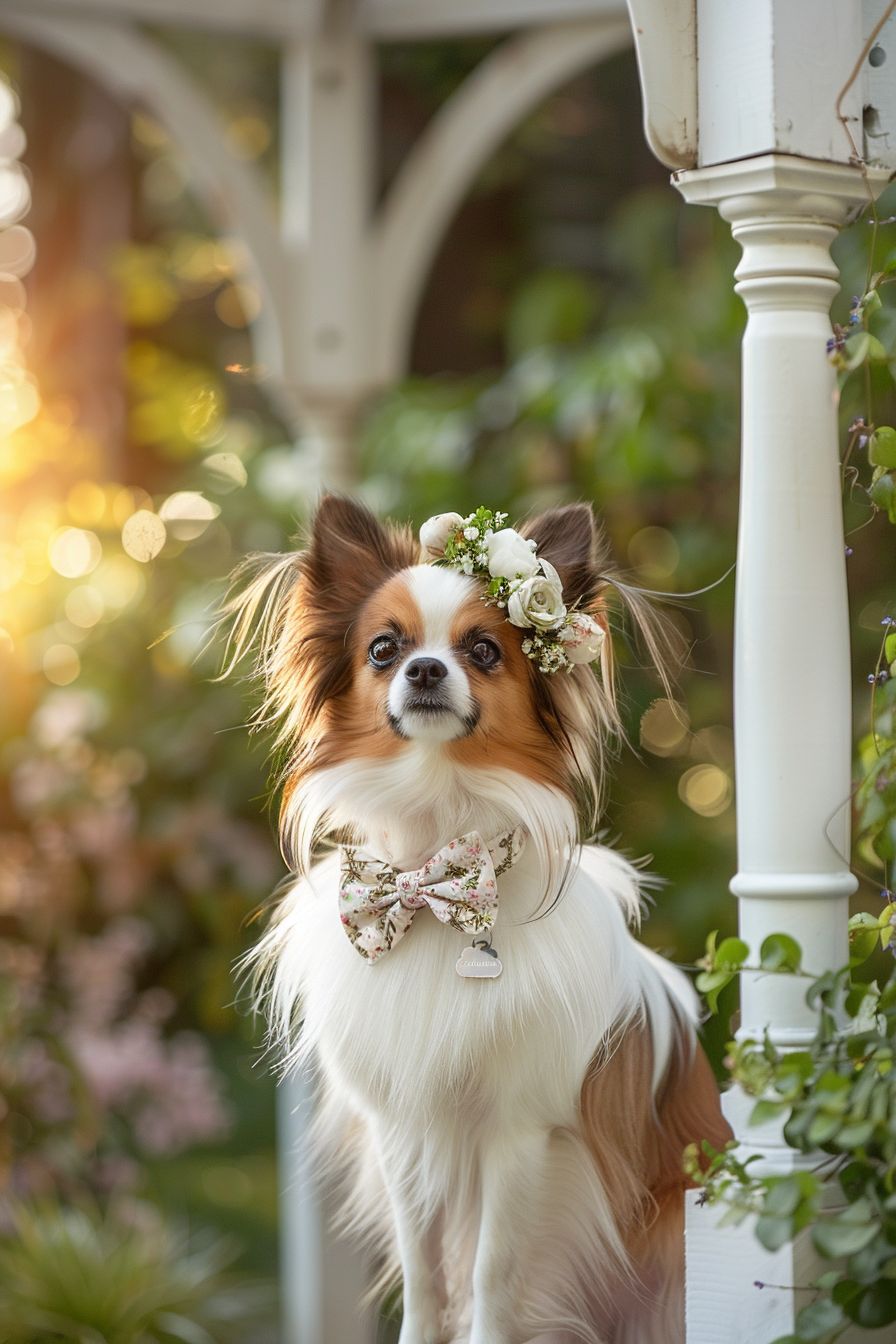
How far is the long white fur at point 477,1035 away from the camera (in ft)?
5.37

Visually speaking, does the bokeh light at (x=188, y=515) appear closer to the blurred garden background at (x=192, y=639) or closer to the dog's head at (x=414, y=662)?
the blurred garden background at (x=192, y=639)

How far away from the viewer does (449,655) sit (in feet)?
5.39

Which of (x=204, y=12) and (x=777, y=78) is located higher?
(x=204, y=12)

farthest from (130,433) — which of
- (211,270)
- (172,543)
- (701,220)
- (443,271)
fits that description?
(701,220)

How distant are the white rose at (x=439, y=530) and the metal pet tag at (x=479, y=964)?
436mm

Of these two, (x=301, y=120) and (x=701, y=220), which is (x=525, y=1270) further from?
(x=701, y=220)

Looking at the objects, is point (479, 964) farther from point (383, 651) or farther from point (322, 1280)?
point (322, 1280)

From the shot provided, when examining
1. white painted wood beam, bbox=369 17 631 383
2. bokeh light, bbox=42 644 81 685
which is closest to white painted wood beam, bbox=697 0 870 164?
white painted wood beam, bbox=369 17 631 383

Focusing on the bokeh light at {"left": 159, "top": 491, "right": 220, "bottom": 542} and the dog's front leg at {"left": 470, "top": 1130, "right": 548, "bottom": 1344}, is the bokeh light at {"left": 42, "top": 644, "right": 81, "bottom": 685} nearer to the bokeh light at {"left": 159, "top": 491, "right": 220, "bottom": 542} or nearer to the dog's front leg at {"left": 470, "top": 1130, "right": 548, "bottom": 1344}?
the bokeh light at {"left": 159, "top": 491, "right": 220, "bottom": 542}

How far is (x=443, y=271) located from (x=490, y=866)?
5.05m

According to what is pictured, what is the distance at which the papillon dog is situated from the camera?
5.37ft

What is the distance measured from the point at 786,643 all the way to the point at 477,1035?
0.53m

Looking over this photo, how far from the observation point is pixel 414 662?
5.25ft

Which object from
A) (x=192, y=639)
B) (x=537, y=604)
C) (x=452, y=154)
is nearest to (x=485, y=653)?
(x=537, y=604)
